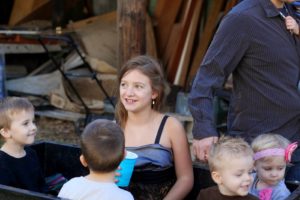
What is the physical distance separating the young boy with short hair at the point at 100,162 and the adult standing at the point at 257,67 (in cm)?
51

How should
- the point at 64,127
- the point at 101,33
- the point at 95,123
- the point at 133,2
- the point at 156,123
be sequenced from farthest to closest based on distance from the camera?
the point at 101,33, the point at 64,127, the point at 133,2, the point at 156,123, the point at 95,123

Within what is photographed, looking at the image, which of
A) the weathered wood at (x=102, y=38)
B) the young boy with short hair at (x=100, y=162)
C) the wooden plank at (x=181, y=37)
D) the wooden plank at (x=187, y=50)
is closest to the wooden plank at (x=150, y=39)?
the wooden plank at (x=181, y=37)

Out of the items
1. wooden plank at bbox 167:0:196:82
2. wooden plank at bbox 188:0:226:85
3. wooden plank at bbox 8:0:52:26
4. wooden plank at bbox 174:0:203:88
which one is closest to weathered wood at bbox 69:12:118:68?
wooden plank at bbox 8:0:52:26

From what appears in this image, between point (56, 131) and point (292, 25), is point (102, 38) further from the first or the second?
point (292, 25)

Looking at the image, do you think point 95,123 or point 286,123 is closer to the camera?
point 95,123

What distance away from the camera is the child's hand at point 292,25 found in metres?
2.92

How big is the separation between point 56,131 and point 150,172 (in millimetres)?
4668

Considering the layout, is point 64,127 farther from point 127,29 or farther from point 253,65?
point 253,65

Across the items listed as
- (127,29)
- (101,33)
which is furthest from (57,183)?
(101,33)

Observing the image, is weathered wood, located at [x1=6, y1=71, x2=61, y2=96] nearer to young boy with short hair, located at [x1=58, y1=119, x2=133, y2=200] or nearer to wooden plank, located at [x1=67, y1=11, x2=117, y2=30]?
wooden plank, located at [x1=67, y1=11, x2=117, y2=30]

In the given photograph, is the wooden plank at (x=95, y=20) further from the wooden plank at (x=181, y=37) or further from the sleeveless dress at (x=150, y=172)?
the sleeveless dress at (x=150, y=172)

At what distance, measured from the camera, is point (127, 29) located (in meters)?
6.12

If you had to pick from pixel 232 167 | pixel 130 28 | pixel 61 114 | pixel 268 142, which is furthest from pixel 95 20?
pixel 232 167

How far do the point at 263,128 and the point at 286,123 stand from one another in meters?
0.11
